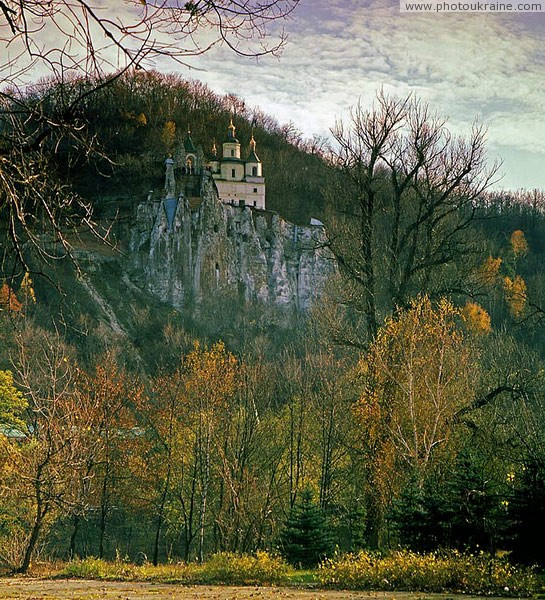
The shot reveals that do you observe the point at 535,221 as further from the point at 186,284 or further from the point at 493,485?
the point at 493,485

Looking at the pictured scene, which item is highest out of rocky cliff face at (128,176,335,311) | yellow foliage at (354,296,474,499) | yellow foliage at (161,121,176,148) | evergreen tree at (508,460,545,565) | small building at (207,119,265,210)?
yellow foliage at (161,121,176,148)

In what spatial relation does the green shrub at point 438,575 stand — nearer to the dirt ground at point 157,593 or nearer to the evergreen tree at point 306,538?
the dirt ground at point 157,593

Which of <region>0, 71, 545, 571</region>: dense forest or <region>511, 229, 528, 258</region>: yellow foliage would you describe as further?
<region>511, 229, 528, 258</region>: yellow foliage

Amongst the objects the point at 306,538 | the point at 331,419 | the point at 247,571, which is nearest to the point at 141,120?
the point at 331,419

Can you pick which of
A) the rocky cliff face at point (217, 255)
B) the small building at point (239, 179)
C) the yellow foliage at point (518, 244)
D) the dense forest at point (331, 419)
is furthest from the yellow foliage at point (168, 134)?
the dense forest at point (331, 419)

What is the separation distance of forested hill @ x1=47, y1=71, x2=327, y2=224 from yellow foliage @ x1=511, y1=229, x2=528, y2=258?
2239cm

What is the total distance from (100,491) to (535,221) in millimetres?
82445

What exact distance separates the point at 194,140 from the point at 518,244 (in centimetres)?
4283

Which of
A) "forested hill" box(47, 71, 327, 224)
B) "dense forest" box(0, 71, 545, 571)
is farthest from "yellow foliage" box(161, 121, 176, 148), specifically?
"dense forest" box(0, 71, 545, 571)

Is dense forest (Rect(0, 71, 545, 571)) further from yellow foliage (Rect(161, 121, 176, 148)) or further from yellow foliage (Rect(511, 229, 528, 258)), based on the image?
yellow foliage (Rect(161, 121, 176, 148))

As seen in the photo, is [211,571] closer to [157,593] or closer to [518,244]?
[157,593]

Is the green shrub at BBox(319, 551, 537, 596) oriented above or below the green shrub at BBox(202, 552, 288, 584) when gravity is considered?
above

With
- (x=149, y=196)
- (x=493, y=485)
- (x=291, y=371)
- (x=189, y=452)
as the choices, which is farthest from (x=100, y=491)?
(x=149, y=196)

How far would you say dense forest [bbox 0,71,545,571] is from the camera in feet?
40.4
